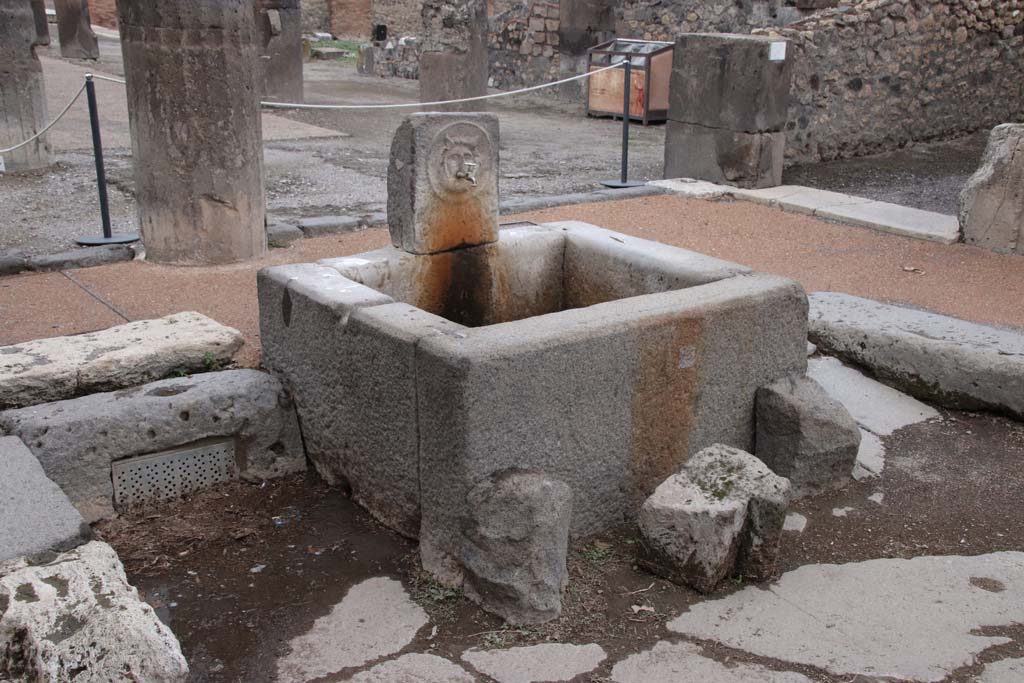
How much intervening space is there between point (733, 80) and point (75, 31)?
11.9 m

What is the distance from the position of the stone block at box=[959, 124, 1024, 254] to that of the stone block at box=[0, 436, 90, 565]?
18.3 ft

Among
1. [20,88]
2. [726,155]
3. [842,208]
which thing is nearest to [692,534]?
[842,208]

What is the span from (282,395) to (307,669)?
4.17ft

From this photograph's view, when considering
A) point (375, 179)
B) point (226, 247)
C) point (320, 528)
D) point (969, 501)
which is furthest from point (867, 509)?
point (375, 179)

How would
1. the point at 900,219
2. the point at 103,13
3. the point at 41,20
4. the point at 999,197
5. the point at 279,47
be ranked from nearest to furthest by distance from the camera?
1. the point at 999,197
2. the point at 900,219
3. the point at 279,47
4. the point at 41,20
5. the point at 103,13

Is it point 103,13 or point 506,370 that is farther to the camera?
point 103,13

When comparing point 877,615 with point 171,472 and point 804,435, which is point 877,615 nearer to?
point 804,435

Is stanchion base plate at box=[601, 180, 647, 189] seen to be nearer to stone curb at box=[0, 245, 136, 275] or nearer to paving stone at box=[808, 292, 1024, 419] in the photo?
paving stone at box=[808, 292, 1024, 419]

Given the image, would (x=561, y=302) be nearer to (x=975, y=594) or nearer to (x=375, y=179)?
(x=975, y=594)

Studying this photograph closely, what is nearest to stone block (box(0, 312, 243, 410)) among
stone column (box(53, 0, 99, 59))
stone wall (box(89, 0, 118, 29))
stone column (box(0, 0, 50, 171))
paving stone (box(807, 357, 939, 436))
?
paving stone (box(807, 357, 939, 436))

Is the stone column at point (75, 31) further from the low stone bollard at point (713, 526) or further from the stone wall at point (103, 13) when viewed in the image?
the low stone bollard at point (713, 526)

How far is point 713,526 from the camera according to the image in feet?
9.85

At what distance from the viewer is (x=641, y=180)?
8500mm

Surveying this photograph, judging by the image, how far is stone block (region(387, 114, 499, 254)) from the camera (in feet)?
12.0
